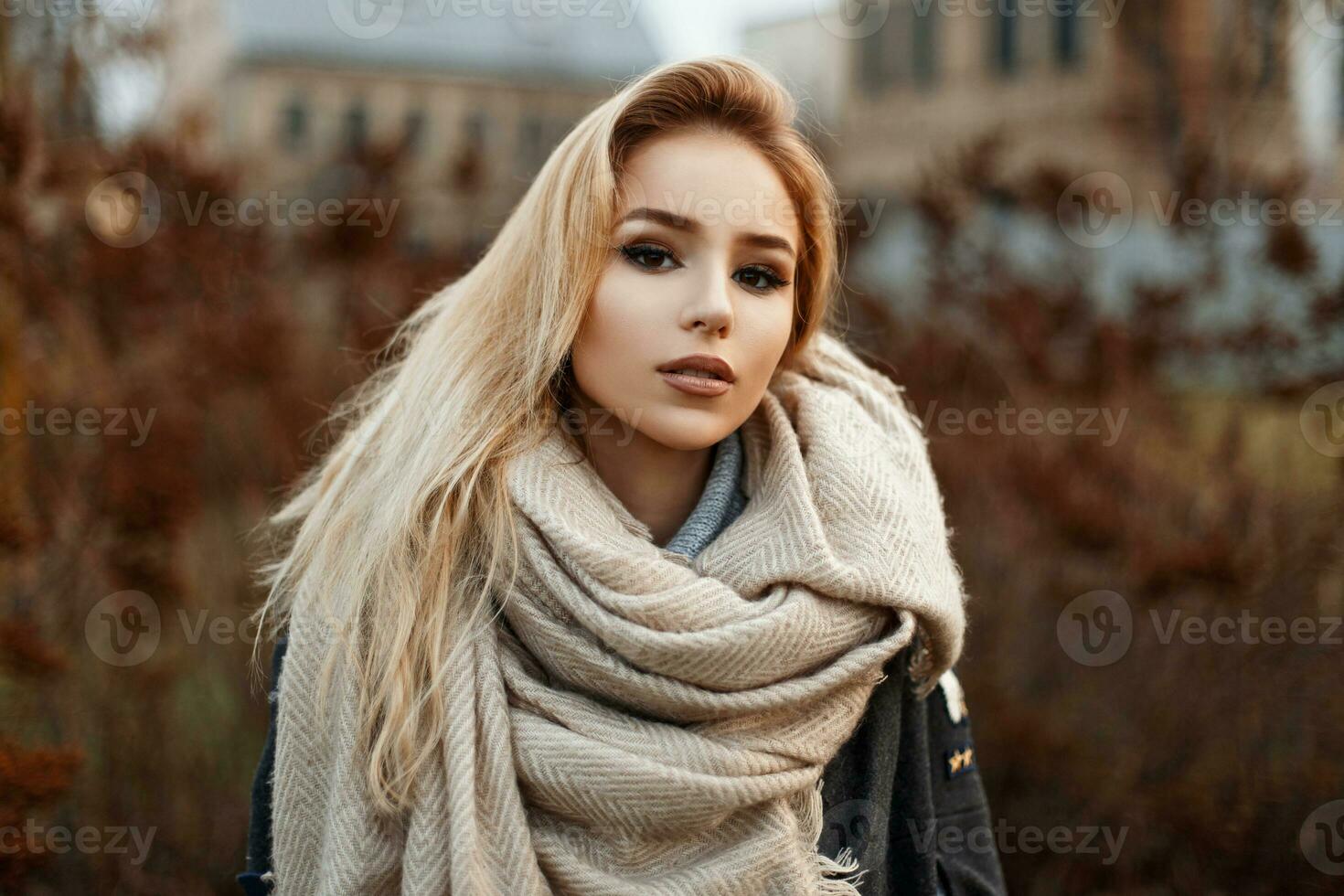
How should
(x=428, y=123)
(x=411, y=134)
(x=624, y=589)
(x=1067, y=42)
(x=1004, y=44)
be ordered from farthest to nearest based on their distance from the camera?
(x=1004, y=44)
(x=1067, y=42)
(x=428, y=123)
(x=411, y=134)
(x=624, y=589)

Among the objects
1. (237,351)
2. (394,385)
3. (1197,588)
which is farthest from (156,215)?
(1197,588)

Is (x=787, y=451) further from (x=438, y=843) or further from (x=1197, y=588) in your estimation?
(x=1197, y=588)

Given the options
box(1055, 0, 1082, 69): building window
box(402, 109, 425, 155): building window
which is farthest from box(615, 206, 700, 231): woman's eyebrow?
box(1055, 0, 1082, 69): building window

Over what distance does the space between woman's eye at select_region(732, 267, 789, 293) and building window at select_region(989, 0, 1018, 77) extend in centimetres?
2231

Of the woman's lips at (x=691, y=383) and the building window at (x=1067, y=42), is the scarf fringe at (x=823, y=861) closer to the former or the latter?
the woman's lips at (x=691, y=383)

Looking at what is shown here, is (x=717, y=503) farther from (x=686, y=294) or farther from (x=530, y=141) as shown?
(x=530, y=141)

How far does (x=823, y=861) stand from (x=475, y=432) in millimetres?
909

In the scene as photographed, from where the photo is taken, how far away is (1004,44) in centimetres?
2239

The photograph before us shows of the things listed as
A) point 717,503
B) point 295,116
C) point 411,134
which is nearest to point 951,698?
point 717,503

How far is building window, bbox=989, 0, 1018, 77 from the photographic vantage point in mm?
22141

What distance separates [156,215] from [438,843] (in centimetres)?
322

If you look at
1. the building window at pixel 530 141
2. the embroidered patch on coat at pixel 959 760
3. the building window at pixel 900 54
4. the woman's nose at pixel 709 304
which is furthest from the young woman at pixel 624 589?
the building window at pixel 900 54

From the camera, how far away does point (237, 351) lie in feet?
13.3

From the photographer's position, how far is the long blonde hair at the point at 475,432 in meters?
1.78
